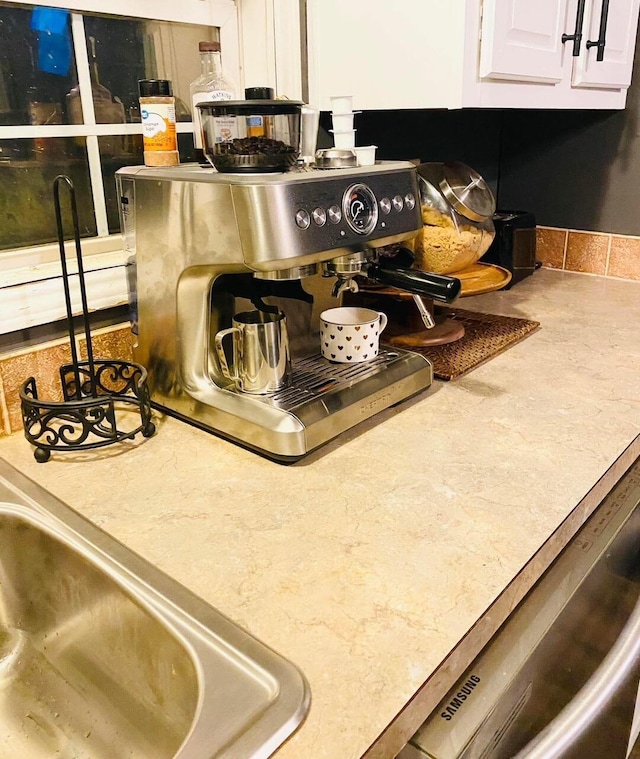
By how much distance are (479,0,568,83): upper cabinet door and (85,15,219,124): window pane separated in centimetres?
49

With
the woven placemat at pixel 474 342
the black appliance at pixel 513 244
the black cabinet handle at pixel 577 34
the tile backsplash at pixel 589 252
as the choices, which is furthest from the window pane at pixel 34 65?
the tile backsplash at pixel 589 252

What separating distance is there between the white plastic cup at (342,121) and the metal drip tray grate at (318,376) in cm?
31

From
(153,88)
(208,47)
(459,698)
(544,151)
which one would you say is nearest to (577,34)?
(544,151)

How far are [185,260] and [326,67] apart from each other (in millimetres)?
549

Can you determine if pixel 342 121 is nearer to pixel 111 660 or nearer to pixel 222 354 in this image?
pixel 222 354

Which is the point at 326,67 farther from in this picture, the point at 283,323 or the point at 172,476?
the point at 172,476

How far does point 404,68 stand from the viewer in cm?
104

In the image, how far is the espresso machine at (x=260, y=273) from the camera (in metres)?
0.72

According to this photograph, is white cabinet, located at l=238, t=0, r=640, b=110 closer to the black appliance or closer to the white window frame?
the white window frame

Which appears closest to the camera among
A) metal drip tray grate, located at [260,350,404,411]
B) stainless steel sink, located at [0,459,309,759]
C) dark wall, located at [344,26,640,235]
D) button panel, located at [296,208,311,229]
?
stainless steel sink, located at [0,459,309,759]

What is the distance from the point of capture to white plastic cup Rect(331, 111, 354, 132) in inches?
34.4

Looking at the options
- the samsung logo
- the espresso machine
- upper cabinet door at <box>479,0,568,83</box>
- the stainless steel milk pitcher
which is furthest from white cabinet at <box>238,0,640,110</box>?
the samsung logo

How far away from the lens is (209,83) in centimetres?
113

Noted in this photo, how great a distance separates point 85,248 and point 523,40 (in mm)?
763
